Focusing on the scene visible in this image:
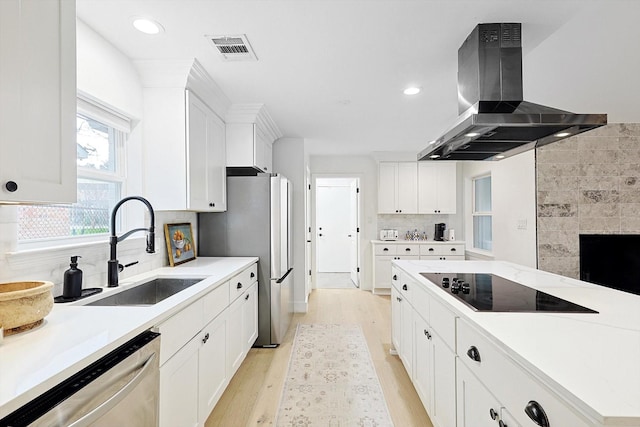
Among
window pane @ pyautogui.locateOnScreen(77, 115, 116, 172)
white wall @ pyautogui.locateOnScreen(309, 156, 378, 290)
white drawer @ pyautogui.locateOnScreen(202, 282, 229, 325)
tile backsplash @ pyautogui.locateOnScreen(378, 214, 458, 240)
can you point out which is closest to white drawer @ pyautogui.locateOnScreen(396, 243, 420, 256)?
tile backsplash @ pyautogui.locateOnScreen(378, 214, 458, 240)

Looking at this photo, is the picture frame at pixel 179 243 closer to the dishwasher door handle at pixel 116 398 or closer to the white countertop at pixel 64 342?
the white countertop at pixel 64 342

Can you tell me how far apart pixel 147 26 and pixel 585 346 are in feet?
8.00

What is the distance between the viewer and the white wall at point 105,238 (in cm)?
145

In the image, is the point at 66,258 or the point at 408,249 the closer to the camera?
the point at 66,258

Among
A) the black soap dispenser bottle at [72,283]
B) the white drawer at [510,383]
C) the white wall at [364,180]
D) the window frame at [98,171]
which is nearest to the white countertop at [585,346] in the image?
the white drawer at [510,383]

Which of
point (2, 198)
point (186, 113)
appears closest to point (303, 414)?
point (2, 198)

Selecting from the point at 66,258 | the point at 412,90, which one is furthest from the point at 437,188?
the point at 66,258

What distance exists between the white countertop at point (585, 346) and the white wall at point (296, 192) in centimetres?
286

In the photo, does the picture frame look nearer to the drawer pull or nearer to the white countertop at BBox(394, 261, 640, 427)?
the white countertop at BBox(394, 261, 640, 427)

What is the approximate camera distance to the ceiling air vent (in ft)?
6.58

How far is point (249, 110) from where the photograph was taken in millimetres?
3240

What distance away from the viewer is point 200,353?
1.82 meters

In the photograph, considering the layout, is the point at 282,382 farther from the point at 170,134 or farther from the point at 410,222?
the point at 410,222

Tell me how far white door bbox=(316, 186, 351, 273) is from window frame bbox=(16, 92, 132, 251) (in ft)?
17.6
